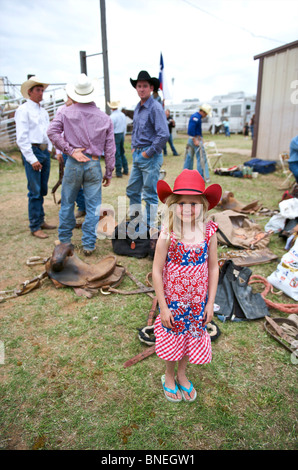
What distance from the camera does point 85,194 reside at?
13.1 ft

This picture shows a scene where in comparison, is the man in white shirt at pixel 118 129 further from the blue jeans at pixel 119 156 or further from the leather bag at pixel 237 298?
the leather bag at pixel 237 298

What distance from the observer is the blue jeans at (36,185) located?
14.7 feet

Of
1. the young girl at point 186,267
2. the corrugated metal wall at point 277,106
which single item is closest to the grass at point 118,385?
the young girl at point 186,267

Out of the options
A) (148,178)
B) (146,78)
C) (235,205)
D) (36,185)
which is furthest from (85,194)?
(235,205)

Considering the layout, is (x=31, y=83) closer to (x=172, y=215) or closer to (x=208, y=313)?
(x=172, y=215)

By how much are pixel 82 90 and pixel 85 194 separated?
50.7 inches

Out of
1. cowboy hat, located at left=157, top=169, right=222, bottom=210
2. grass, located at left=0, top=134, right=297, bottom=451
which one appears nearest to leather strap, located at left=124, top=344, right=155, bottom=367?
grass, located at left=0, top=134, right=297, bottom=451

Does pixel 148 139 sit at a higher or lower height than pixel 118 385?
higher

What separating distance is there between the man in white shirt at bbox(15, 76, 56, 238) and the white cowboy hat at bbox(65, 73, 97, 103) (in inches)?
39.7

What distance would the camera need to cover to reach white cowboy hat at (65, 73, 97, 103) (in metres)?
3.58

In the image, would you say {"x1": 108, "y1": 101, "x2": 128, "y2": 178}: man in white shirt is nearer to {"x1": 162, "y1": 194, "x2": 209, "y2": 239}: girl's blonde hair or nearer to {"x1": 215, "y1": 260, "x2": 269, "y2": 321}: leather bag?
{"x1": 215, "y1": 260, "x2": 269, "y2": 321}: leather bag

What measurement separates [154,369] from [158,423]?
0.44 meters

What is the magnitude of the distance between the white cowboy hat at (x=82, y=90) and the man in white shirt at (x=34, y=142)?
3.31 ft
